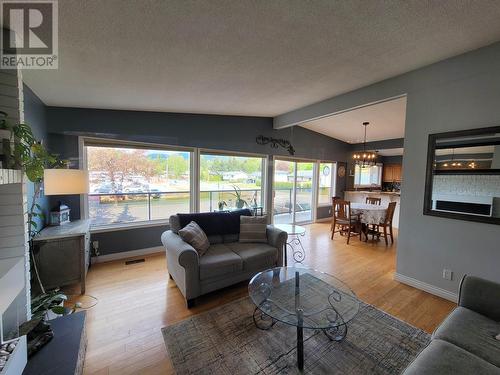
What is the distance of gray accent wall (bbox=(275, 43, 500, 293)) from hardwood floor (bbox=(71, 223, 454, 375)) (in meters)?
0.43

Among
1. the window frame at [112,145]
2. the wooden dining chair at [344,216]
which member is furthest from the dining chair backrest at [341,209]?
the window frame at [112,145]

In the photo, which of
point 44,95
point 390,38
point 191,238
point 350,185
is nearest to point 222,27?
point 390,38

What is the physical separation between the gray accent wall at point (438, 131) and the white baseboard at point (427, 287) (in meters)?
0.01

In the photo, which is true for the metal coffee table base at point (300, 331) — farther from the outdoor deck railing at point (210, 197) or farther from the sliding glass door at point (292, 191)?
the sliding glass door at point (292, 191)

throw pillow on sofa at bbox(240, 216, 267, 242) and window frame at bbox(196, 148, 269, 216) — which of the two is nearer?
throw pillow on sofa at bbox(240, 216, 267, 242)

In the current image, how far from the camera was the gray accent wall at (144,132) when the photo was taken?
10.5ft

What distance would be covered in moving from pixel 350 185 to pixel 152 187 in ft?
19.7

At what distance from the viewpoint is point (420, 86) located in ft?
8.79

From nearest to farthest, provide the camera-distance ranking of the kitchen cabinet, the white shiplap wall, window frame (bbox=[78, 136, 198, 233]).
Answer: the white shiplap wall, window frame (bbox=[78, 136, 198, 233]), the kitchen cabinet

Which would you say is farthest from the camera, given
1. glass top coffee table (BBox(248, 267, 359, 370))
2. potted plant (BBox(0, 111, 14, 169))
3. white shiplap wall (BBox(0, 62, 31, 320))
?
glass top coffee table (BBox(248, 267, 359, 370))

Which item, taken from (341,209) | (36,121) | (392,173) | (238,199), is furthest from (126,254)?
(392,173)

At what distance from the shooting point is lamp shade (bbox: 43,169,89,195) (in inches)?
90.1

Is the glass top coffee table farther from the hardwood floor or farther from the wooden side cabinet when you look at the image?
the wooden side cabinet

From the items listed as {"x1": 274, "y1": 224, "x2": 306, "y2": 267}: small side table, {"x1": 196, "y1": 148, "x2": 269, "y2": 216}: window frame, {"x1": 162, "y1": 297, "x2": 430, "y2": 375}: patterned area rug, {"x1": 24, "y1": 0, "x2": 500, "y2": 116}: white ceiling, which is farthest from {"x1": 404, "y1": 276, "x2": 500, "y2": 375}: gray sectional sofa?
{"x1": 196, "y1": 148, "x2": 269, "y2": 216}: window frame
